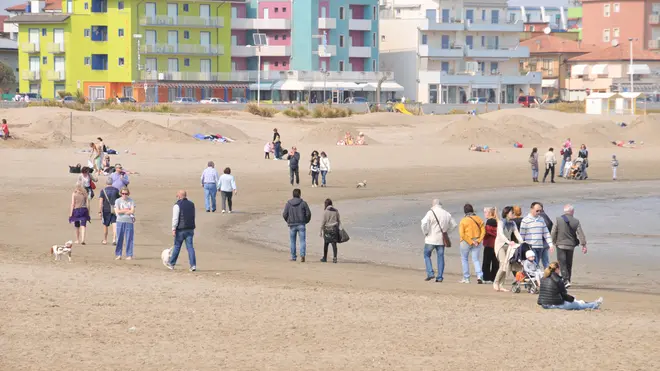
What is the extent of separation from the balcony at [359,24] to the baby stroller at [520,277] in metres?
80.4

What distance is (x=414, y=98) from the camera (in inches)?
3999

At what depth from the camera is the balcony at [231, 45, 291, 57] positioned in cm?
9594

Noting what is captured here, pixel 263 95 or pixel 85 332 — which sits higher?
pixel 263 95

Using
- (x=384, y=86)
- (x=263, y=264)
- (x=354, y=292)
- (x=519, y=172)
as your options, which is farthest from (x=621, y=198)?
(x=384, y=86)

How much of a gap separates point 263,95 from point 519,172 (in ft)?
168

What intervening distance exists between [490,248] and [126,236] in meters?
6.39

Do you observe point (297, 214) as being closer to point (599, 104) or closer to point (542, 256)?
point (542, 256)

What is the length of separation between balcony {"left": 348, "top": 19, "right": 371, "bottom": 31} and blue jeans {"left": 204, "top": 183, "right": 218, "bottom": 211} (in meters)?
68.3

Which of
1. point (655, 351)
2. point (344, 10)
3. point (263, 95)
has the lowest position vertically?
point (655, 351)

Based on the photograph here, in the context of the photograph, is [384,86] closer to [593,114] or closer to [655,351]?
[593,114]

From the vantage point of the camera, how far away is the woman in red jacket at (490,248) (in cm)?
1910

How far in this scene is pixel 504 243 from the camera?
18.5 m

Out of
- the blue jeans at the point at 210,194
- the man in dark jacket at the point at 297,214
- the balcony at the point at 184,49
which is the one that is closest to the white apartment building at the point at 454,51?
the balcony at the point at 184,49

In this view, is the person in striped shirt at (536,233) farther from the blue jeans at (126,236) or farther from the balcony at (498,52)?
the balcony at (498,52)
